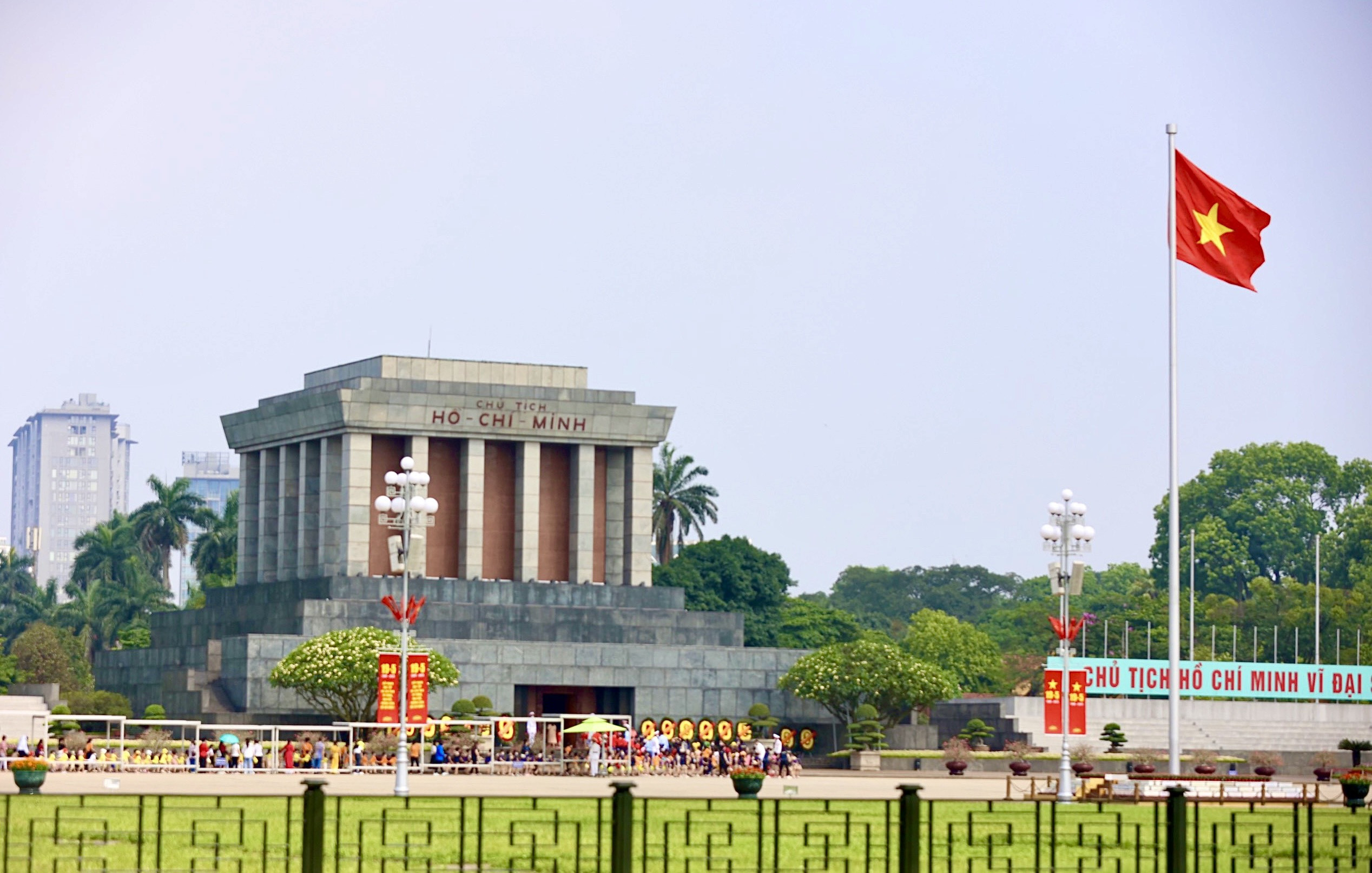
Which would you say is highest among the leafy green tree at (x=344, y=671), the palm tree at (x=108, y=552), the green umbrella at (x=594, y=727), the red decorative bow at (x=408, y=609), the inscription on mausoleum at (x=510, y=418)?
the inscription on mausoleum at (x=510, y=418)

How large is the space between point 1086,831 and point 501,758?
27227 mm

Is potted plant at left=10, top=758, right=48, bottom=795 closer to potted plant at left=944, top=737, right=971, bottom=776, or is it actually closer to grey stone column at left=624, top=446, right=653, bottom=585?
potted plant at left=944, top=737, right=971, bottom=776

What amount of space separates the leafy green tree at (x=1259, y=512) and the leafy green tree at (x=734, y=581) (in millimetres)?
28968

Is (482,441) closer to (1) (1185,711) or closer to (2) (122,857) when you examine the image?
(1) (1185,711)

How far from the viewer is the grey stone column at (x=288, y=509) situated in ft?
264

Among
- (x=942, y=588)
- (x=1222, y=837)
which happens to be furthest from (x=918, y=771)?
(x=942, y=588)

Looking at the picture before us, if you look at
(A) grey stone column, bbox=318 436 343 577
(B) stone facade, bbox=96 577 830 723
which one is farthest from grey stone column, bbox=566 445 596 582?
(A) grey stone column, bbox=318 436 343 577

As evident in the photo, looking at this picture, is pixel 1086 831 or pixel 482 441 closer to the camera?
pixel 1086 831

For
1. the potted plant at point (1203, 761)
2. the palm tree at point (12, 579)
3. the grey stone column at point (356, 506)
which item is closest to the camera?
the potted plant at point (1203, 761)

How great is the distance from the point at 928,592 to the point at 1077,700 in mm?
108425

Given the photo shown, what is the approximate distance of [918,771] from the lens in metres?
65.2

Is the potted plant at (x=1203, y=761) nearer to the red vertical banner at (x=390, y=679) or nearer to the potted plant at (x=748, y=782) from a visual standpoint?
the potted plant at (x=748, y=782)

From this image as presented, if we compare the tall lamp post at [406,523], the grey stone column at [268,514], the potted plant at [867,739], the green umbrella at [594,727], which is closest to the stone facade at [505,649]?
the potted plant at [867,739]

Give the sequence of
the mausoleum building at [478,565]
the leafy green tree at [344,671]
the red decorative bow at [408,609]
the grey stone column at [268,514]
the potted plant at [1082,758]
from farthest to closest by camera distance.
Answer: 1. the grey stone column at [268,514]
2. the mausoleum building at [478,565]
3. the leafy green tree at [344,671]
4. the potted plant at [1082,758]
5. the red decorative bow at [408,609]
